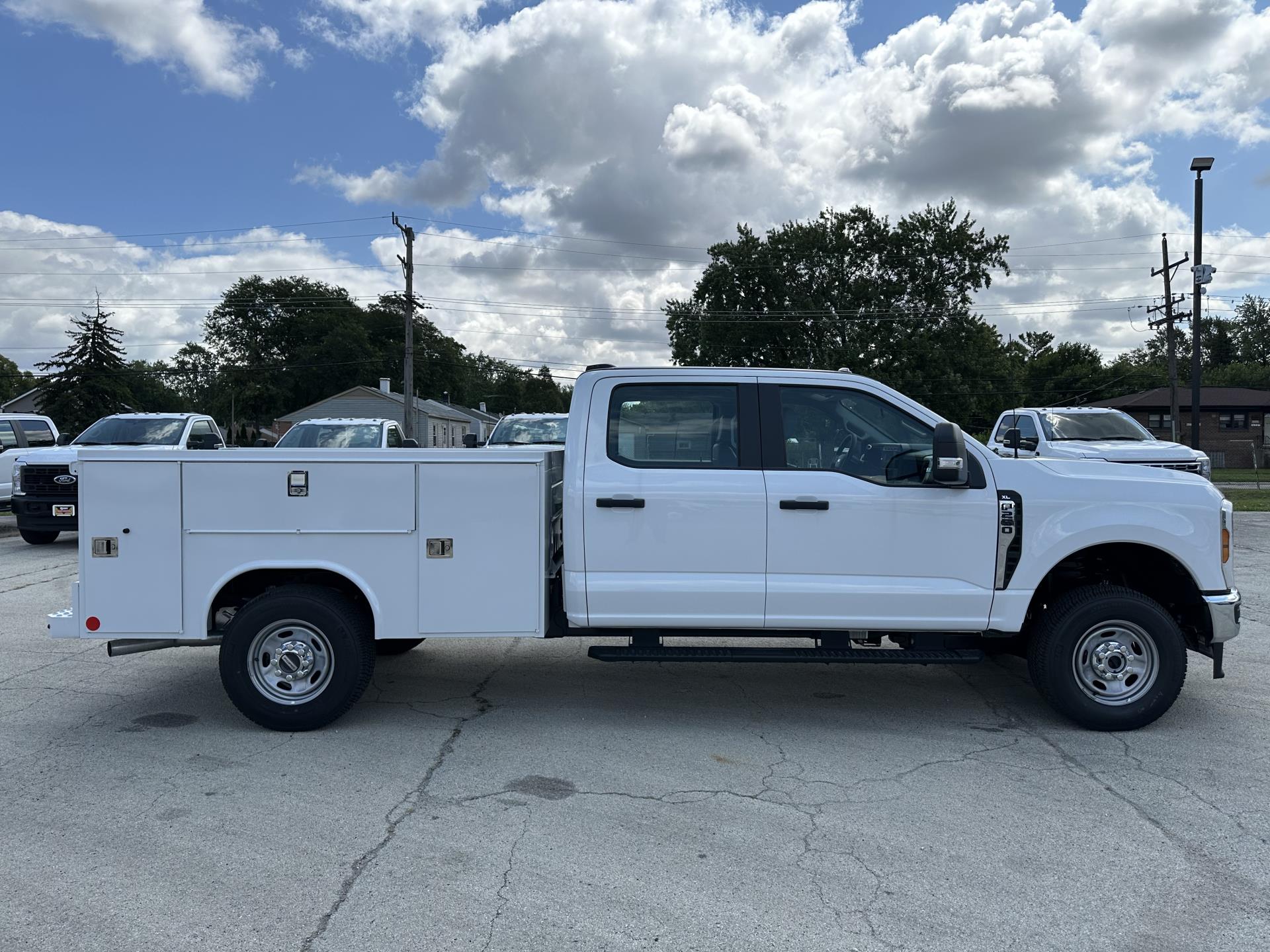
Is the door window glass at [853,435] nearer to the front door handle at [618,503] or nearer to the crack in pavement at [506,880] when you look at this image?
A: the front door handle at [618,503]

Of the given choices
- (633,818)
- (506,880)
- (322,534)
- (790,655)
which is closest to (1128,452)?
(790,655)

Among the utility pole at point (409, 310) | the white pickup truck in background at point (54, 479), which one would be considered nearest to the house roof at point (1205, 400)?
the utility pole at point (409, 310)

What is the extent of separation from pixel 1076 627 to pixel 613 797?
277 cm

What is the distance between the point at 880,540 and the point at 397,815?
2859 millimetres

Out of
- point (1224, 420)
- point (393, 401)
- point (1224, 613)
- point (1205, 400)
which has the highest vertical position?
point (393, 401)

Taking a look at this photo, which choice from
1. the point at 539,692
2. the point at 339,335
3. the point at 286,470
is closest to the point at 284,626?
the point at 286,470

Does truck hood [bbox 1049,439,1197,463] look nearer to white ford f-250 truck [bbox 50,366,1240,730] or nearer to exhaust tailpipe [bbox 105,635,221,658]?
white ford f-250 truck [bbox 50,366,1240,730]

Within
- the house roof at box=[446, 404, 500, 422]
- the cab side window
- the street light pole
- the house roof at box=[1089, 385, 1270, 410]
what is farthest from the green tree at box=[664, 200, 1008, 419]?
the house roof at box=[446, 404, 500, 422]

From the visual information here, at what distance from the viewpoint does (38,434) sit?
54.7 feet

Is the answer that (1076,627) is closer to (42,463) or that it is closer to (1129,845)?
(1129,845)

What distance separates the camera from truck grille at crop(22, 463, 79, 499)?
44.3 ft

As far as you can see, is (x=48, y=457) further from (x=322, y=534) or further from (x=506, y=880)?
(x=506, y=880)

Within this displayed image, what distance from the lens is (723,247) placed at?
50781 millimetres

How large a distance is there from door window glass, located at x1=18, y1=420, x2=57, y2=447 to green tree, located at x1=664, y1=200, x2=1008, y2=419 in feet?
111
